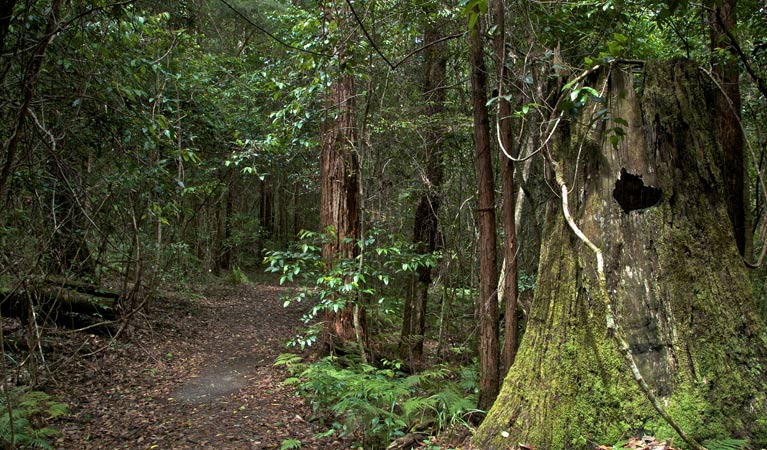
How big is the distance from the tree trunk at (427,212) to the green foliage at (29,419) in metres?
4.65

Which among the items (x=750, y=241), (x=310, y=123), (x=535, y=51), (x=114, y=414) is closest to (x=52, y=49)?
(x=310, y=123)

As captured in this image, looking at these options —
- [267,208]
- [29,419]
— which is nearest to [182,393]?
[29,419]

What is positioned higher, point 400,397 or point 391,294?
point 391,294

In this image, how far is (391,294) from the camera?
34.4 ft

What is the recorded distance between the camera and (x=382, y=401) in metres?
5.27

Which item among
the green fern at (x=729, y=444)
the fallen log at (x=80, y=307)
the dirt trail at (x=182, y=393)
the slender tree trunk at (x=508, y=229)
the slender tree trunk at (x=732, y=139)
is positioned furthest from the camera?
the fallen log at (x=80, y=307)

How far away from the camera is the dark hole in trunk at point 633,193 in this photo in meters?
3.15

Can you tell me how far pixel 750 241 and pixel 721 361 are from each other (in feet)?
7.11

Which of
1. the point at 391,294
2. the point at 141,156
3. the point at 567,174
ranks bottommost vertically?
the point at 391,294

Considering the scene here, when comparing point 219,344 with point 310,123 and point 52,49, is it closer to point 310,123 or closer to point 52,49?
point 310,123

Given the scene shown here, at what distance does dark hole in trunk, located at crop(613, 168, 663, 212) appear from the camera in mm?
3148

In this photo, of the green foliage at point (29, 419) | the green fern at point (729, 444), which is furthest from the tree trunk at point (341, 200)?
the green fern at point (729, 444)

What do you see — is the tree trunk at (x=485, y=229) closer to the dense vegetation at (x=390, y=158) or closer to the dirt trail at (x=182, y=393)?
the dense vegetation at (x=390, y=158)

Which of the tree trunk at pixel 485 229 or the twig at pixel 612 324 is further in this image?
the tree trunk at pixel 485 229
